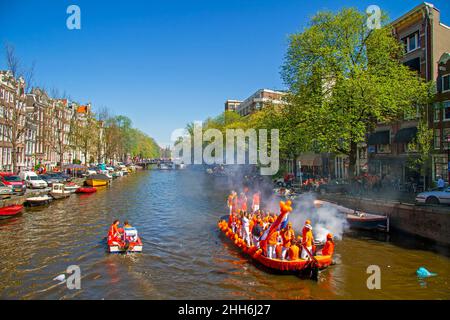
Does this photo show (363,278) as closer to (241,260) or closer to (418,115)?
(241,260)

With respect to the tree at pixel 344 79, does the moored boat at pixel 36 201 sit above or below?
below

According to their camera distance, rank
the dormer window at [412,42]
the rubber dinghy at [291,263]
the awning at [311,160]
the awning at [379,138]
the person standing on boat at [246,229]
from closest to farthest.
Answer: the rubber dinghy at [291,263] → the person standing on boat at [246,229] → the dormer window at [412,42] → the awning at [379,138] → the awning at [311,160]

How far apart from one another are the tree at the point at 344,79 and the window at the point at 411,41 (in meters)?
6.19

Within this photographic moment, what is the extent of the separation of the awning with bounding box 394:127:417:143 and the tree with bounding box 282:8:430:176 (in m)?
3.87

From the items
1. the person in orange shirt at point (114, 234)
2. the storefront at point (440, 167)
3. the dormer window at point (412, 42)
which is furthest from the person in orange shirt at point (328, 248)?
the dormer window at point (412, 42)

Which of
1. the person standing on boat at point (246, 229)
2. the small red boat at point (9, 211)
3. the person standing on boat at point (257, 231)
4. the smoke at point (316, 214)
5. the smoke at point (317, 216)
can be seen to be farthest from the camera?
the small red boat at point (9, 211)

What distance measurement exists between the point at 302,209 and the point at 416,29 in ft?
73.6

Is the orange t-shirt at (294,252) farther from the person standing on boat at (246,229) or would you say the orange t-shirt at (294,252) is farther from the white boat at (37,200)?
the white boat at (37,200)

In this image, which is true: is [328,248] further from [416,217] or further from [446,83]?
[446,83]

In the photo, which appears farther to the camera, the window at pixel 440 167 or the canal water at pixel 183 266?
the window at pixel 440 167

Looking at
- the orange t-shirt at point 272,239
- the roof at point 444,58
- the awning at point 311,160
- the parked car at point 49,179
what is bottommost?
the orange t-shirt at point 272,239

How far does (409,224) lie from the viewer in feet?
71.3

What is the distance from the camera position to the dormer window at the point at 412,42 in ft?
115

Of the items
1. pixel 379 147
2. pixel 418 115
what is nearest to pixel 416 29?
pixel 418 115
